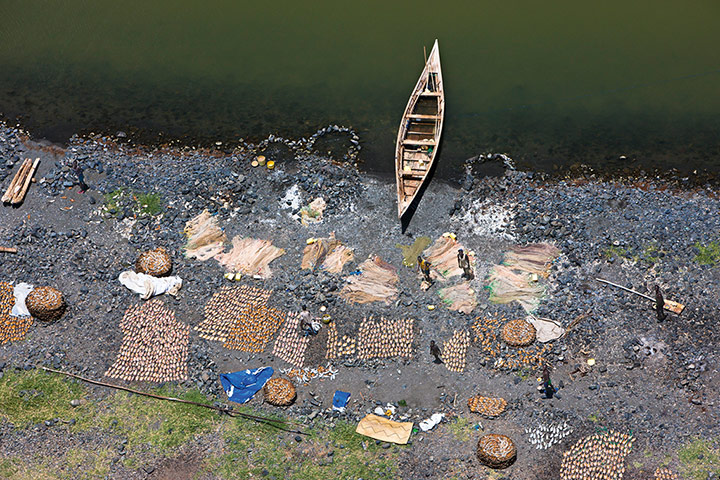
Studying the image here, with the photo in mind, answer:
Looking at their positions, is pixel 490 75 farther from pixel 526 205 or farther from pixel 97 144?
pixel 97 144

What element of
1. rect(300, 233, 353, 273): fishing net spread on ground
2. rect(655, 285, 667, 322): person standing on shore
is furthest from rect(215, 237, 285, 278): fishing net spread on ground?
rect(655, 285, 667, 322): person standing on shore

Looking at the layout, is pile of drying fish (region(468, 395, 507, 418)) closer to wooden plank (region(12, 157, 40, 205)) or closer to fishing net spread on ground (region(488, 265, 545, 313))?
fishing net spread on ground (region(488, 265, 545, 313))

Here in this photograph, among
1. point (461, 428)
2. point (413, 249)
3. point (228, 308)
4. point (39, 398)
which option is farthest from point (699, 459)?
point (39, 398)

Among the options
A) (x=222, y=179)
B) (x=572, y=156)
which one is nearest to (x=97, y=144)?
(x=222, y=179)

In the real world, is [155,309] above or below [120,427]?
above

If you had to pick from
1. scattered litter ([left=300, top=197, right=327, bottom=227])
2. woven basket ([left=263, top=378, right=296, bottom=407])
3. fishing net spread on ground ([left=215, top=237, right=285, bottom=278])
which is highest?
scattered litter ([left=300, top=197, right=327, bottom=227])

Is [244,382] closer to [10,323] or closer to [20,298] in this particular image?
[10,323]
